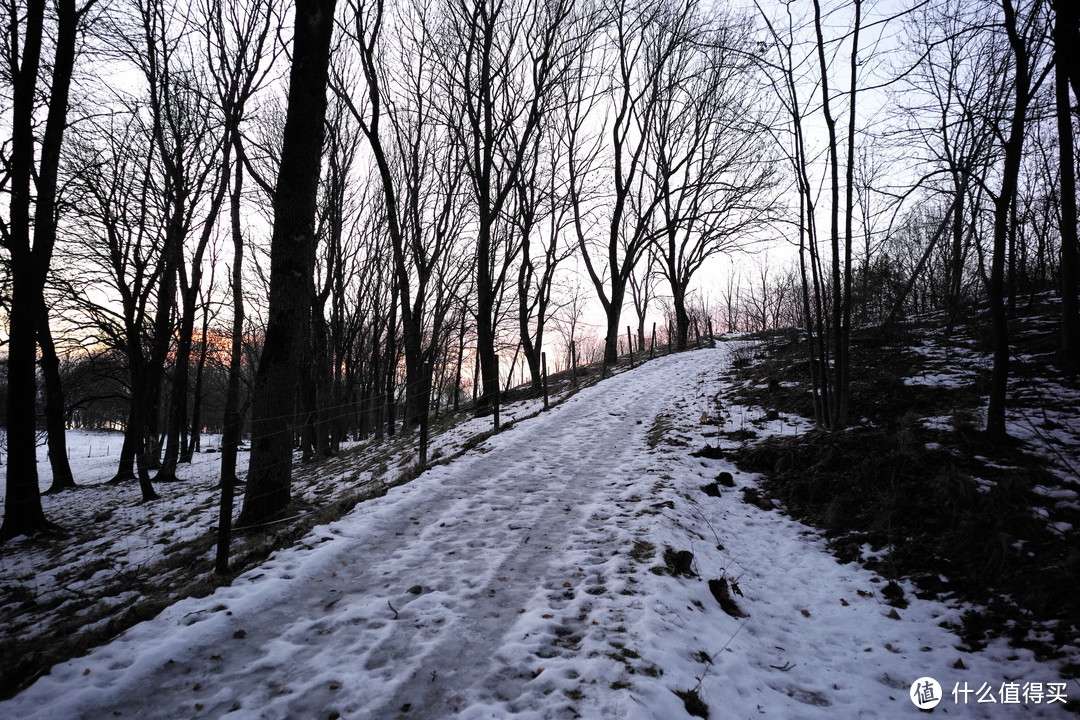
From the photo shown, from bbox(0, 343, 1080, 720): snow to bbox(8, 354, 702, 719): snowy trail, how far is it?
0.01 metres

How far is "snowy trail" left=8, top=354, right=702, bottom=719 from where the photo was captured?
7.87 ft

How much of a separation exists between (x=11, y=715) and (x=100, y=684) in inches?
12.4

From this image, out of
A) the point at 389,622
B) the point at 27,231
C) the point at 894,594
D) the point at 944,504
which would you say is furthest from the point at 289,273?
the point at 944,504

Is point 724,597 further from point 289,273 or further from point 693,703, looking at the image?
point 289,273

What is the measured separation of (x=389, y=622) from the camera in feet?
10.1

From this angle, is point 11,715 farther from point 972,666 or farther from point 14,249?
point 14,249

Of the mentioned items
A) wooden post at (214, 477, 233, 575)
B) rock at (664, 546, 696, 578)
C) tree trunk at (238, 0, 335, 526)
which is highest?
tree trunk at (238, 0, 335, 526)

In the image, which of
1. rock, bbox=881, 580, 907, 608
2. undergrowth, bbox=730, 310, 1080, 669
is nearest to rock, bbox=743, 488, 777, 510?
undergrowth, bbox=730, 310, 1080, 669

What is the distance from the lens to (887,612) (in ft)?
11.3

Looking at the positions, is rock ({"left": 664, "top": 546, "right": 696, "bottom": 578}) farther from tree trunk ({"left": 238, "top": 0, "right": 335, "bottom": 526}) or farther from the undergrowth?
tree trunk ({"left": 238, "top": 0, "right": 335, "bottom": 526})

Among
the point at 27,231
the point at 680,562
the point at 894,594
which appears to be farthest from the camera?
the point at 27,231

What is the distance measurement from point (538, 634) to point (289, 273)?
16.5ft

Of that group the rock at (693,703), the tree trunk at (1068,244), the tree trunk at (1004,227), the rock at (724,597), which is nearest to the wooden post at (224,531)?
the rock at (693,703)

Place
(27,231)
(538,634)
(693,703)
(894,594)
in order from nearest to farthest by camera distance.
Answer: (693,703)
(538,634)
(894,594)
(27,231)
